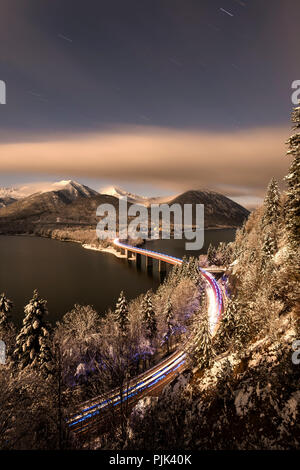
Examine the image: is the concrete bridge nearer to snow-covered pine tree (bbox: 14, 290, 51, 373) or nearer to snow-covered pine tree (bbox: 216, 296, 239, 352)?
snow-covered pine tree (bbox: 216, 296, 239, 352)

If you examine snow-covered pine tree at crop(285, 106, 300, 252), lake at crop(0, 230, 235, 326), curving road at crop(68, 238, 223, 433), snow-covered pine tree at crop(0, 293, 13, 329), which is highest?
snow-covered pine tree at crop(285, 106, 300, 252)

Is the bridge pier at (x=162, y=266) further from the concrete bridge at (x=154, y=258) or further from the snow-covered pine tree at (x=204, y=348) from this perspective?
the snow-covered pine tree at (x=204, y=348)

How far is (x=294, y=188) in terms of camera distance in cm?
1408

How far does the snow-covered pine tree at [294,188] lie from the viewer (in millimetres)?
13399

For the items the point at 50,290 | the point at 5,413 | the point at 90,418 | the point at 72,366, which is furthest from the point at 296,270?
the point at 50,290

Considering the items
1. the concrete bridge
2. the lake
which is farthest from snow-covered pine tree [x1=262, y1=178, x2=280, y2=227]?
the lake

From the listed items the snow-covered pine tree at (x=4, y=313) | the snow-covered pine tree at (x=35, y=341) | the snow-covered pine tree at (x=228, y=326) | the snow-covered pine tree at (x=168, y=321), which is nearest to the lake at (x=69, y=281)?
the snow-covered pine tree at (x=4, y=313)

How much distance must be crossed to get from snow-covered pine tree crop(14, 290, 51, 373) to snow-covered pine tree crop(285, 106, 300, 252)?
22.5 metres

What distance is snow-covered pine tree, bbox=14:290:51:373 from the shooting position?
1986 cm

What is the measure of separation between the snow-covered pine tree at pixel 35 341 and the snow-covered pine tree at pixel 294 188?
886 inches

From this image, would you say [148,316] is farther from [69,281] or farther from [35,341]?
[69,281]

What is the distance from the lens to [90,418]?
54.3 ft

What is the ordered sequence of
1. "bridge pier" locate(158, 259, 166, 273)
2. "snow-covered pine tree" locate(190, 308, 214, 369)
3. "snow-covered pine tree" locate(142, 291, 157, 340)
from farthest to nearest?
"bridge pier" locate(158, 259, 166, 273) → "snow-covered pine tree" locate(142, 291, 157, 340) → "snow-covered pine tree" locate(190, 308, 214, 369)
